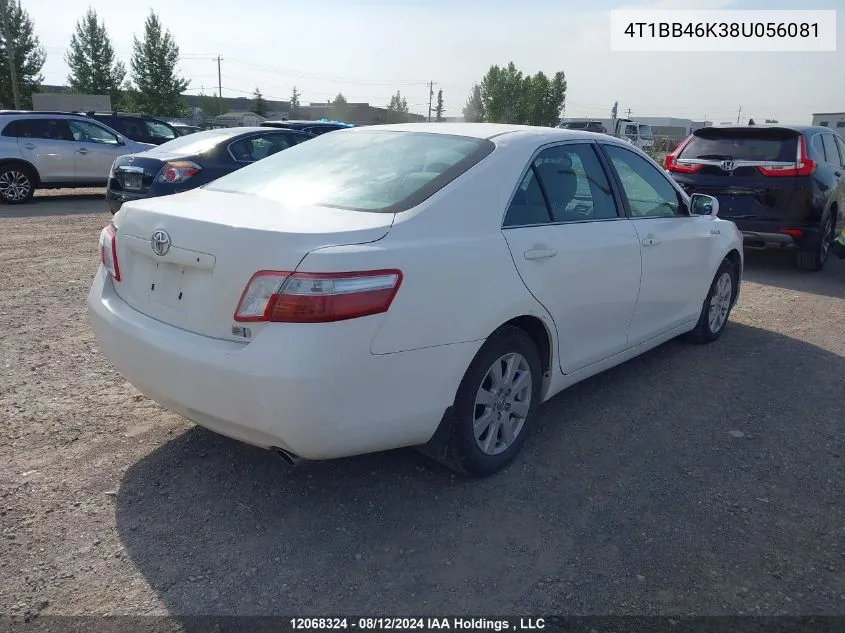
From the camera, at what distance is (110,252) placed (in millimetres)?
3439

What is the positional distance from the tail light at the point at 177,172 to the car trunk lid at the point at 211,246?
20.0 feet

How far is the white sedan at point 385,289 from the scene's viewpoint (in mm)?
2660

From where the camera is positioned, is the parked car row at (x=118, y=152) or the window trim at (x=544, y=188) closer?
the window trim at (x=544, y=188)

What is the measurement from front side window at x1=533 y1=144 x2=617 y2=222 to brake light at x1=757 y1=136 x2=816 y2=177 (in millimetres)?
4993

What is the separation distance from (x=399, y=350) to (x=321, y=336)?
34 cm

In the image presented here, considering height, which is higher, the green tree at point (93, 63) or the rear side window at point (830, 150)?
the green tree at point (93, 63)

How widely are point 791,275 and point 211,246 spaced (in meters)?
7.91

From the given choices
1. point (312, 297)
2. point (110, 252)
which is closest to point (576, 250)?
point (312, 297)

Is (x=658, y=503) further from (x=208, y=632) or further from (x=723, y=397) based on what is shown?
(x=208, y=632)

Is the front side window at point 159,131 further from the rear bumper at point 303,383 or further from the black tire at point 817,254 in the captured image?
the rear bumper at point 303,383

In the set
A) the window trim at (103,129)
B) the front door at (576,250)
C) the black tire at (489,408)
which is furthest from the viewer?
the window trim at (103,129)

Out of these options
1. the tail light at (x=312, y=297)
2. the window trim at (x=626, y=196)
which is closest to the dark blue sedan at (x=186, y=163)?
the window trim at (x=626, y=196)

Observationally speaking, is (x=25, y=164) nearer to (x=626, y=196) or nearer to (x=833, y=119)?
(x=626, y=196)

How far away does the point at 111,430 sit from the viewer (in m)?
3.83
